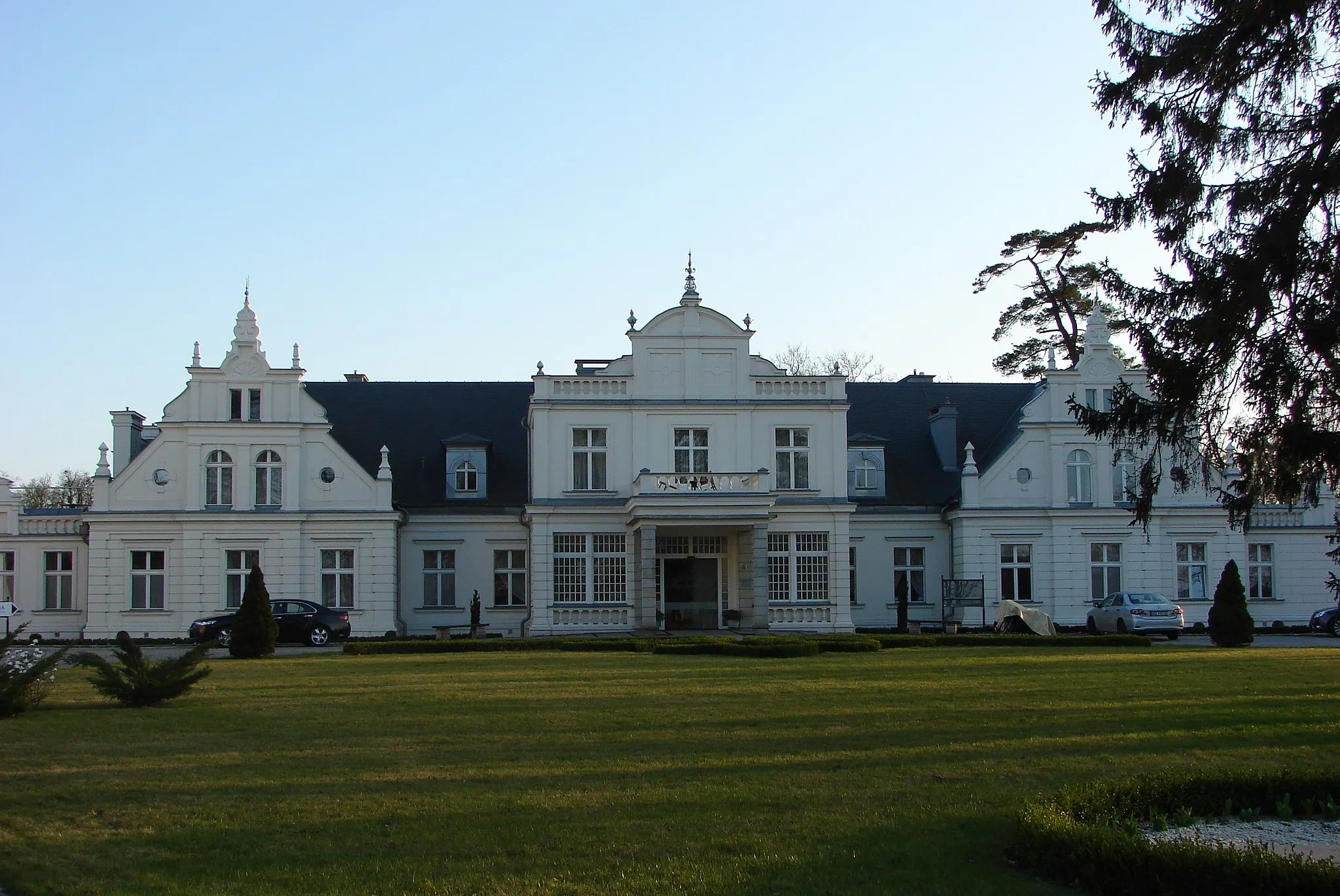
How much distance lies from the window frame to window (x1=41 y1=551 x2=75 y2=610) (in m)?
22.4

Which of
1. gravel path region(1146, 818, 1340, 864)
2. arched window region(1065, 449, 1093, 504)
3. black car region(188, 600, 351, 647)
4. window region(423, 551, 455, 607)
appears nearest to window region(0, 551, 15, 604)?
black car region(188, 600, 351, 647)

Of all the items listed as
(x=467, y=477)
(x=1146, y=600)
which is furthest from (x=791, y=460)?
(x=1146, y=600)

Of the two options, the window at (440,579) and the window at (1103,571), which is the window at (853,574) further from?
the window at (440,579)

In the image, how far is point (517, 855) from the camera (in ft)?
29.7

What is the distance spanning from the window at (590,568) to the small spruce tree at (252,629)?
→ 38.5 ft

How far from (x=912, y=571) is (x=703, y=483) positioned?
29.7ft

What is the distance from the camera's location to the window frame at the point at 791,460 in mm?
40062

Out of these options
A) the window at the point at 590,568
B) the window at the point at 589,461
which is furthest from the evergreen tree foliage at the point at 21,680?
the window at the point at 589,461

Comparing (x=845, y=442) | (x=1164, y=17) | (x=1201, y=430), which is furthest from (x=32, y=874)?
(x=845, y=442)

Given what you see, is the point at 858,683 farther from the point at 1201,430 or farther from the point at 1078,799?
the point at 1078,799

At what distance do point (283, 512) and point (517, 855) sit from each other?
106ft

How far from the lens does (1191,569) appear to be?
Result: 138 feet

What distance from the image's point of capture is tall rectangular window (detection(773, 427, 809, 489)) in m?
40.1

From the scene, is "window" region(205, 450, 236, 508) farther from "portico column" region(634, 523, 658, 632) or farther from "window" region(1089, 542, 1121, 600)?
"window" region(1089, 542, 1121, 600)
